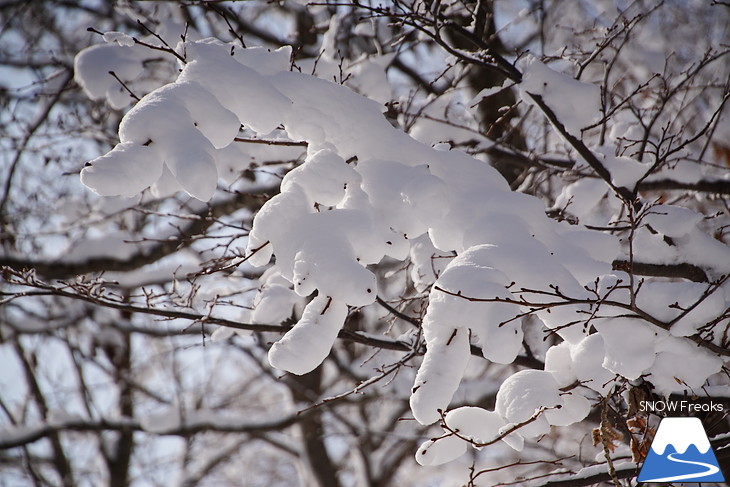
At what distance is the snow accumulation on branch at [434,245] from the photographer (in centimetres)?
160

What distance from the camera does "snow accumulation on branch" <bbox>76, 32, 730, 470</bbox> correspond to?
1604 mm

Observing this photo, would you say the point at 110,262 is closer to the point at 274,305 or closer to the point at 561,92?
the point at 274,305

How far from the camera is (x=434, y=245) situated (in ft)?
6.63

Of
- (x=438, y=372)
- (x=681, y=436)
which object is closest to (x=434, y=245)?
(x=438, y=372)

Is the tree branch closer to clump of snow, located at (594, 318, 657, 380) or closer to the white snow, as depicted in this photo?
the white snow

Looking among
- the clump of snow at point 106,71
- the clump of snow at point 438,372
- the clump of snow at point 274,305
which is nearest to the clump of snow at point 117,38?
the clump of snow at point 106,71

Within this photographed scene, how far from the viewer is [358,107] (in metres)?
2.12

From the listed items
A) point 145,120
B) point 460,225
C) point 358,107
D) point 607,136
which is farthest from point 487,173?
point 607,136

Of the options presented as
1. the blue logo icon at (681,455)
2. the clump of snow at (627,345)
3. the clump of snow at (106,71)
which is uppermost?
the clump of snow at (106,71)

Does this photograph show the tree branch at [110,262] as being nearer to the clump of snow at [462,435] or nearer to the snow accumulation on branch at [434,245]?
the snow accumulation on branch at [434,245]

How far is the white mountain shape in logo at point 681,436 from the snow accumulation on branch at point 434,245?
0.48ft

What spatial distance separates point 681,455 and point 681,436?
0.07 metres

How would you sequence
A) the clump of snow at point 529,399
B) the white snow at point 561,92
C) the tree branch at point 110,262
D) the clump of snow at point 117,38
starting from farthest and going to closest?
the tree branch at point 110,262 < the white snow at point 561,92 < the clump of snow at point 117,38 < the clump of snow at point 529,399

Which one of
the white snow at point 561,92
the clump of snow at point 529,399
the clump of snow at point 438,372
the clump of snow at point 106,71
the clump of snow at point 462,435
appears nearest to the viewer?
the clump of snow at point 438,372
